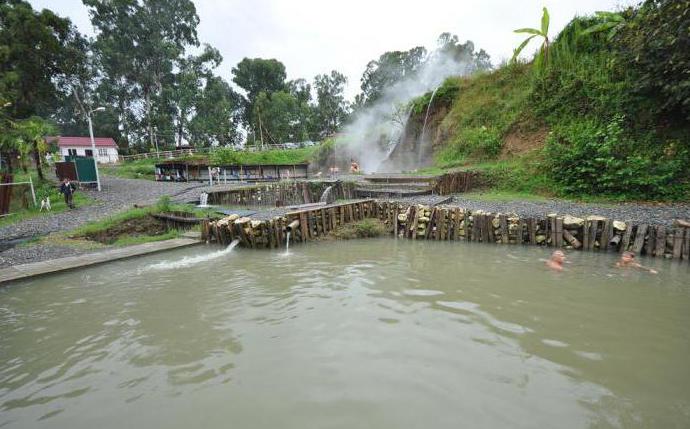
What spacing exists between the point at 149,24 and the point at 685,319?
196 feet

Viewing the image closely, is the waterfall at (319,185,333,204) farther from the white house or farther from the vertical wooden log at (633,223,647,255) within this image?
the white house

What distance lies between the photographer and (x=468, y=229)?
8.74 meters

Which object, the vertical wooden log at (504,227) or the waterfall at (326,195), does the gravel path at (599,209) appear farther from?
the waterfall at (326,195)

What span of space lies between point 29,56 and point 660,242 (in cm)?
3309

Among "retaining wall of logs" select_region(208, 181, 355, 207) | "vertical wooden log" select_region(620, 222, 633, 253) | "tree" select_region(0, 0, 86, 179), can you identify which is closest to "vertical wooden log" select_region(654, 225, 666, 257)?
"vertical wooden log" select_region(620, 222, 633, 253)

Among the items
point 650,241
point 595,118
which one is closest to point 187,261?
point 650,241

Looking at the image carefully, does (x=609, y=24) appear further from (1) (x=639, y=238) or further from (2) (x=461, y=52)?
(2) (x=461, y=52)

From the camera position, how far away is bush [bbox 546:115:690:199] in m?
9.90

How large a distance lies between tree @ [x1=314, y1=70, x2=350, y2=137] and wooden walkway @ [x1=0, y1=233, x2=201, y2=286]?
5164 centimetres

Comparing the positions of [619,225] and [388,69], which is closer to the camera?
[619,225]

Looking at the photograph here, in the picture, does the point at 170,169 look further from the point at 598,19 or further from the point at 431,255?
the point at 598,19

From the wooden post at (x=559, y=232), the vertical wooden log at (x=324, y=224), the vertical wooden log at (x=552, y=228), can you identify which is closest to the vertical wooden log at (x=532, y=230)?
the vertical wooden log at (x=552, y=228)

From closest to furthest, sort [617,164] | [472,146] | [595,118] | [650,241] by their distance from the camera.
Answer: [650,241] < [617,164] < [595,118] < [472,146]

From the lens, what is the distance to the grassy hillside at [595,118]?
10141 mm
